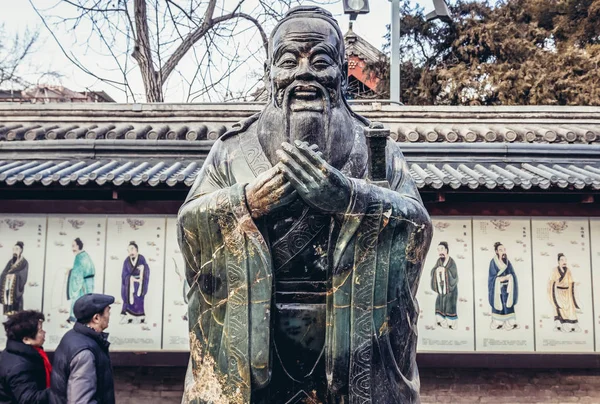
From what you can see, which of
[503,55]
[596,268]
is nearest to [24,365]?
[596,268]

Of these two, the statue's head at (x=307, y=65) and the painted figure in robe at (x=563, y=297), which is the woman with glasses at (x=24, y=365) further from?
the painted figure in robe at (x=563, y=297)

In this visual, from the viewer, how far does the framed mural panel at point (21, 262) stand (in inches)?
308

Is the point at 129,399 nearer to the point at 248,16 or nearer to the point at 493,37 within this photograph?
the point at 248,16

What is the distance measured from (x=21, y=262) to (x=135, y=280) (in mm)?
1398

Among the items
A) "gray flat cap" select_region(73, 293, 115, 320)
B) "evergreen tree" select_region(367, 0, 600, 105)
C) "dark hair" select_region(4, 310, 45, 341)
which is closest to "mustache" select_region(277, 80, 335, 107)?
"gray flat cap" select_region(73, 293, 115, 320)

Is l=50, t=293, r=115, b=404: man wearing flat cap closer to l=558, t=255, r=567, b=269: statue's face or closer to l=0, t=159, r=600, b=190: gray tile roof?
l=0, t=159, r=600, b=190: gray tile roof

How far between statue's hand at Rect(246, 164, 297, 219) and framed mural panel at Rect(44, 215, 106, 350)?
5.61 m

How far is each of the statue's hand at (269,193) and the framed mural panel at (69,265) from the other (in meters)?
5.61

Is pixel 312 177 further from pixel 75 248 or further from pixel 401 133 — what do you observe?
pixel 401 133

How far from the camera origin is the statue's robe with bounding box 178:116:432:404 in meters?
2.69

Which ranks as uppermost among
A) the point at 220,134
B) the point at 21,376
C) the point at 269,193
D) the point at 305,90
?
the point at 220,134

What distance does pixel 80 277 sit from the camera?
785cm

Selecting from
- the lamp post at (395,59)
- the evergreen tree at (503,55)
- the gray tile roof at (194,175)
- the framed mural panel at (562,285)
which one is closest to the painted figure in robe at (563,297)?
the framed mural panel at (562,285)

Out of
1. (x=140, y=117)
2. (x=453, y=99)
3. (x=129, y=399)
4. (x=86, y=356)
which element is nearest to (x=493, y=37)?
(x=453, y=99)
